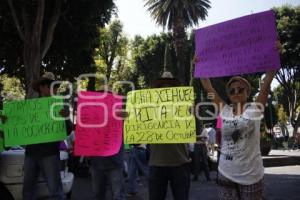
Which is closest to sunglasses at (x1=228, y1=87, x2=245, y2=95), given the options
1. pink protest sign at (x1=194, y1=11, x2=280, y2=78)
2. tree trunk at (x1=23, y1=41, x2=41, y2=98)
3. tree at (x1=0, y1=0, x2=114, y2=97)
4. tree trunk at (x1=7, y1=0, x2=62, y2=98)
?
pink protest sign at (x1=194, y1=11, x2=280, y2=78)

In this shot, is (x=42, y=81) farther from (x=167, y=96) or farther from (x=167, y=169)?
(x=167, y=169)

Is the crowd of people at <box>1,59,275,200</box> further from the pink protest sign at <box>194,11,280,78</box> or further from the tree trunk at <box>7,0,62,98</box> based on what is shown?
the tree trunk at <box>7,0,62,98</box>

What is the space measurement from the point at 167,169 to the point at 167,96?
779mm

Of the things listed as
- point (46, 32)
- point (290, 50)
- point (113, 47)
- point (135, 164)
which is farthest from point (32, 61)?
point (113, 47)

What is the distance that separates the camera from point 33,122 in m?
5.64

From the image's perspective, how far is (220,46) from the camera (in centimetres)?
523

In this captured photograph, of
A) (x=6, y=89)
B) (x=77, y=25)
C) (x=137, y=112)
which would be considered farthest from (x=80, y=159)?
(x=6, y=89)

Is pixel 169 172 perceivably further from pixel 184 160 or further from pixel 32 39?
pixel 32 39

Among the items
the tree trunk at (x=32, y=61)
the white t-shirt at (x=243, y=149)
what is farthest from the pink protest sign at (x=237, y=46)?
the tree trunk at (x=32, y=61)

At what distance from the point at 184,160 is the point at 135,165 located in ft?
18.3

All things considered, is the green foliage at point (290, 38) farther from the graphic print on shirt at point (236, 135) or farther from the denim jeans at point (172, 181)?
the graphic print on shirt at point (236, 135)

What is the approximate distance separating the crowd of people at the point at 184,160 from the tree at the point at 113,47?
1700 inches

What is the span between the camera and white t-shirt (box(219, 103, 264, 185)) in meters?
4.01

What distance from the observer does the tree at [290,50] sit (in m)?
35.2
